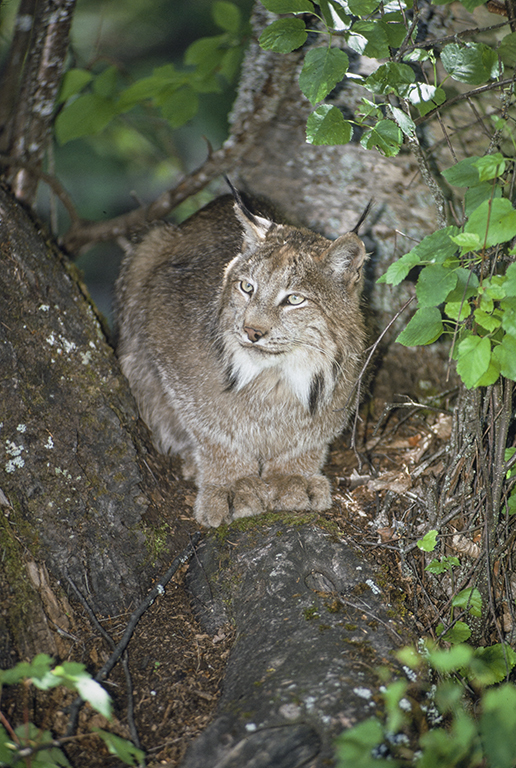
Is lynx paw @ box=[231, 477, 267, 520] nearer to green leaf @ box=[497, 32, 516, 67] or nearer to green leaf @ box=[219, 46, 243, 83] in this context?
green leaf @ box=[497, 32, 516, 67]

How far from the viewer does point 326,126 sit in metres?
2.46

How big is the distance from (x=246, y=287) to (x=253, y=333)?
1.07 ft

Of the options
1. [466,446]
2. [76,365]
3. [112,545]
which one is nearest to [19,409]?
[76,365]

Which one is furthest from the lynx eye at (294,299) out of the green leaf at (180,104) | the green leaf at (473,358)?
the green leaf at (180,104)

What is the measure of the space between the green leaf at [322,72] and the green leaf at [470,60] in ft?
1.30

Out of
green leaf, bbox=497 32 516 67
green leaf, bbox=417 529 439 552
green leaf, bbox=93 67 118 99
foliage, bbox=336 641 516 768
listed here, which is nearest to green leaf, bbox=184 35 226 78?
green leaf, bbox=93 67 118 99

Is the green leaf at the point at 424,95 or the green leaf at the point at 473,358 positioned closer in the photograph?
the green leaf at the point at 473,358

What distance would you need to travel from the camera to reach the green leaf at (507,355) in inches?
78.3

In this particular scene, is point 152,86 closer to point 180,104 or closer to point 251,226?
point 180,104

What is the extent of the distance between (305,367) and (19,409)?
4.47 ft

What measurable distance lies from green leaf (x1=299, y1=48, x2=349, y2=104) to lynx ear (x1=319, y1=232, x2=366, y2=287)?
666 mm

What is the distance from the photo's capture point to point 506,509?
2.44 metres

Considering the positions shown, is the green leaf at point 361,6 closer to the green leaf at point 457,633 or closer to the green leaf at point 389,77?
the green leaf at point 389,77

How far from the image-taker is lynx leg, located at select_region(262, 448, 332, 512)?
3094mm
